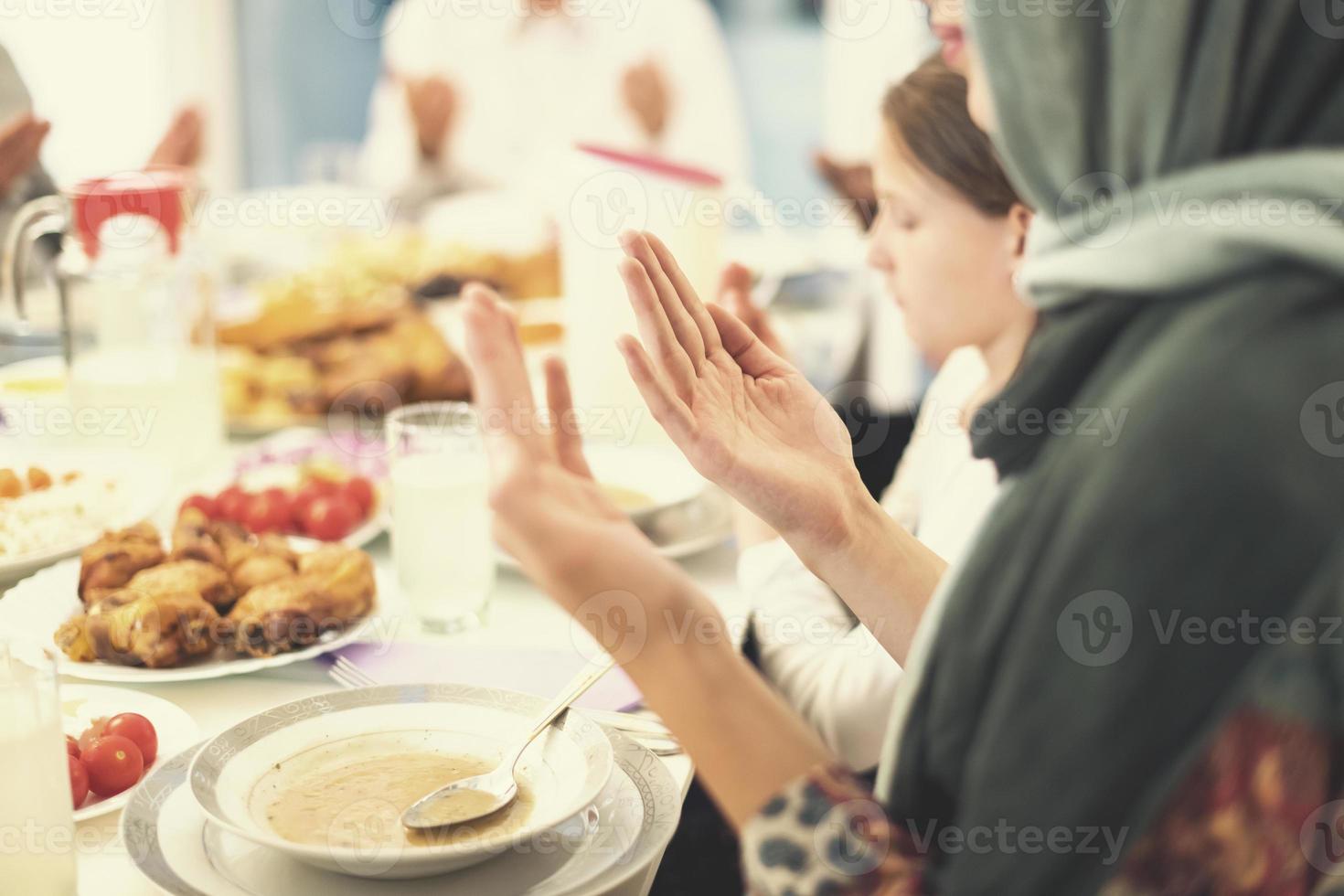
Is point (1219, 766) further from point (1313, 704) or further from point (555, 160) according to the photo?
point (555, 160)

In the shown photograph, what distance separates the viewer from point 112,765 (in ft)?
2.67

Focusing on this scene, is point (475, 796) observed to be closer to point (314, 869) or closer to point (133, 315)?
point (314, 869)

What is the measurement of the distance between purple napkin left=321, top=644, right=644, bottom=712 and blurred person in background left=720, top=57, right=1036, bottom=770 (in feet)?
0.67

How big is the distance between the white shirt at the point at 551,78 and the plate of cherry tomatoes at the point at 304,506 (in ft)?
10.4

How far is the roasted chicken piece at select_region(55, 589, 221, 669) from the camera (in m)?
0.97

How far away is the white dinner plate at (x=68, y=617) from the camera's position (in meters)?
0.97

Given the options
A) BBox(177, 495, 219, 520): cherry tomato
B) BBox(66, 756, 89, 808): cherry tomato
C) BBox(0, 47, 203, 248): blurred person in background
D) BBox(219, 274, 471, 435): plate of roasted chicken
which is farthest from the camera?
BBox(219, 274, 471, 435): plate of roasted chicken

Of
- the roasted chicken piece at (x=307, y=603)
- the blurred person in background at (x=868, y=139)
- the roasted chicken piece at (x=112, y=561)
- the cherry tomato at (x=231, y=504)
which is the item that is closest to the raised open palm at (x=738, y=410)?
the roasted chicken piece at (x=307, y=603)

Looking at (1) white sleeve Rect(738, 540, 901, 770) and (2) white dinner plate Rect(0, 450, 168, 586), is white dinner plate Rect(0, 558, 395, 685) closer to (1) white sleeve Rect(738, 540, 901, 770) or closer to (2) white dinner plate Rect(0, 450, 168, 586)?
(2) white dinner plate Rect(0, 450, 168, 586)

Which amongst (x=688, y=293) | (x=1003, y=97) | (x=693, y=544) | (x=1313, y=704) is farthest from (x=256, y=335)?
(x=1313, y=704)

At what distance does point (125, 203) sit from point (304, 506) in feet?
1.40

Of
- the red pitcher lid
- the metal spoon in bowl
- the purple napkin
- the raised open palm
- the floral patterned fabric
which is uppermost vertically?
the red pitcher lid

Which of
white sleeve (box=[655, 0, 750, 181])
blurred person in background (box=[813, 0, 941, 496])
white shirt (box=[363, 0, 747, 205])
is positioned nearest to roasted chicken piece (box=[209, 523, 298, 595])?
blurred person in background (box=[813, 0, 941, 496])

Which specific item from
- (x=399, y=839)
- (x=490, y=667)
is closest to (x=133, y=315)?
(x=490, y=667)
